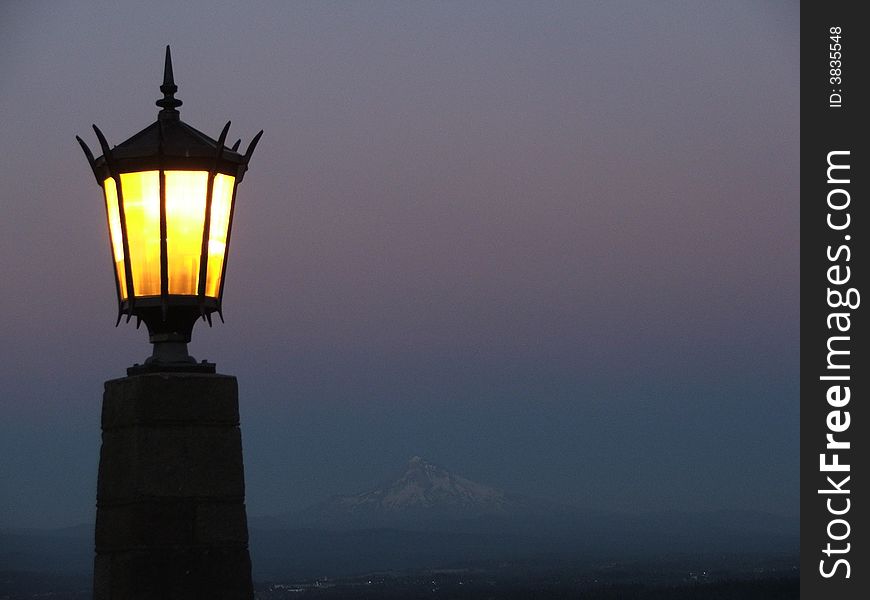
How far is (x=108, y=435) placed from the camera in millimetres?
12695

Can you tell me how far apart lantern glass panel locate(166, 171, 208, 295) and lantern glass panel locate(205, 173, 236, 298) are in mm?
94

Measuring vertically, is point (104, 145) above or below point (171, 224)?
above

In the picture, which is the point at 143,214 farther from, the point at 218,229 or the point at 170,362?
the point at 170,362

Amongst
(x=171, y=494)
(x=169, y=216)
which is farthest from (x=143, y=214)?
(x=171, y=494)

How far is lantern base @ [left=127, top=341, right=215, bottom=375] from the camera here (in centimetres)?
1262

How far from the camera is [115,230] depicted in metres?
12.4

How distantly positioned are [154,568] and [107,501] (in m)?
0.64

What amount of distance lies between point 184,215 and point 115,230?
1.82 feet

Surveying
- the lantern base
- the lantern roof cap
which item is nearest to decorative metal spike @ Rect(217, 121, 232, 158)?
the lantern roof cap

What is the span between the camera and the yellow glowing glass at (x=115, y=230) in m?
12.4

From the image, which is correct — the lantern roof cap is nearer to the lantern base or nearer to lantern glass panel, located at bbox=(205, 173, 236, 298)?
lantern glass panel, located at bbox=(205, 173, 236, 298)

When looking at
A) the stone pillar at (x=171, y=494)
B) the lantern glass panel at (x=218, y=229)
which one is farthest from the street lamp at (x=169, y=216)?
the stone pillar at (x=171, y=494)

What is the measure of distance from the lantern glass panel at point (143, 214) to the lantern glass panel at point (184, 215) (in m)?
0.08
